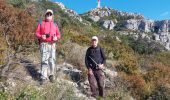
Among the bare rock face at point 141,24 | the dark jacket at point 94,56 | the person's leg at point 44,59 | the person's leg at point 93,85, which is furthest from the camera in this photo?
the bare rock face at point 141,24

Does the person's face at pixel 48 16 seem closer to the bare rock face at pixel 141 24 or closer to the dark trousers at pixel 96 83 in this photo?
the dark trousers at pixel 96 83

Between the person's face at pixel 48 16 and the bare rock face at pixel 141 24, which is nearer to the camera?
the person's face at pixel 48 16

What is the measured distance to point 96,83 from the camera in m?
8.59

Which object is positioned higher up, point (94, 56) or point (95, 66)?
point (94, 56)

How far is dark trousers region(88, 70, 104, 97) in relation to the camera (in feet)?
27.4

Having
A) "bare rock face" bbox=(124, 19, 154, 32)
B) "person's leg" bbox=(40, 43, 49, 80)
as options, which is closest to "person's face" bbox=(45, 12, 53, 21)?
"person's leg" bbox=(40, 43, 49, 80)

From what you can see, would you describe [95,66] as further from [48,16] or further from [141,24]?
[141,24]

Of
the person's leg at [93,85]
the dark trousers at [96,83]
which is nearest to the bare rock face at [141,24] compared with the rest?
the dark trousers at [96,83]

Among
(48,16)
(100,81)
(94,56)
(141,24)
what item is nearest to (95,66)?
(94,56)

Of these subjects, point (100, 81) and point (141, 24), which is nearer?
point (100, 81)

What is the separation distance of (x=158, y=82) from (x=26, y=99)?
8.20m

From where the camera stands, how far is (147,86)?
11414 mm

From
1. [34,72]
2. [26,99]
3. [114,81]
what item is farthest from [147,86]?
[26,99]

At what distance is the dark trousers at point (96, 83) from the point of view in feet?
27.4
